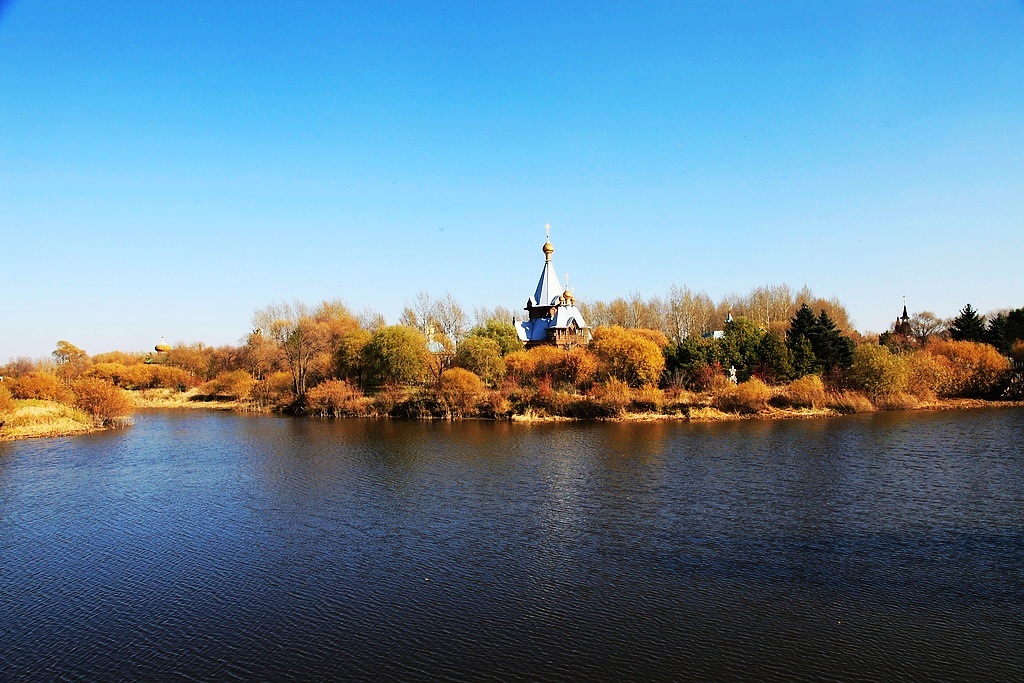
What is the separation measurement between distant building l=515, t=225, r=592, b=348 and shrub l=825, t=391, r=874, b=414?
1952 cm

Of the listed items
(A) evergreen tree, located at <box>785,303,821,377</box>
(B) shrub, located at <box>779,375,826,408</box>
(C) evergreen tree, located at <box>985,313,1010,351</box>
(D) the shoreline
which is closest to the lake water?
(D) the shoreline

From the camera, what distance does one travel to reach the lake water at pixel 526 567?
36.7 ft

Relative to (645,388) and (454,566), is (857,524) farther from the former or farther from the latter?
(645,388)

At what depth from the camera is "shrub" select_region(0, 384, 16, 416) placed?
3634 cm

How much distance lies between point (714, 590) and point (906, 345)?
170ft

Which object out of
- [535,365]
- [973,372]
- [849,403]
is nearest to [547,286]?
[535,365]

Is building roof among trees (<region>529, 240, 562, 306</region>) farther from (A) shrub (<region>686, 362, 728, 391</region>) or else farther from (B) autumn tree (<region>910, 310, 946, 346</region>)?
(B) autumn tree (<region>910, 310, 946, 346</region>)

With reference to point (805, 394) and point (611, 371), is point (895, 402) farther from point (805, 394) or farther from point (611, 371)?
point (611, 371)

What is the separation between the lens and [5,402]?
36531 mm

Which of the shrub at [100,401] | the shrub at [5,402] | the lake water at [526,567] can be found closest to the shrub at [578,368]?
the lake water at [526,567]

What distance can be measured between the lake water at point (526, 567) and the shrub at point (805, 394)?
14.0m

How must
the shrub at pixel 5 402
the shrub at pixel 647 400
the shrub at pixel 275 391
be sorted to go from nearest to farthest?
the shrub at pixel 5 402, the shrub at pixel 647 400, the shrub at pixel 275 391

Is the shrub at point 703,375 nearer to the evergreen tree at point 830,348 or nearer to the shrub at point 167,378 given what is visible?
the evergreen tree at point 830,348

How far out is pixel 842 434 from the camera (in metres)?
33.3
